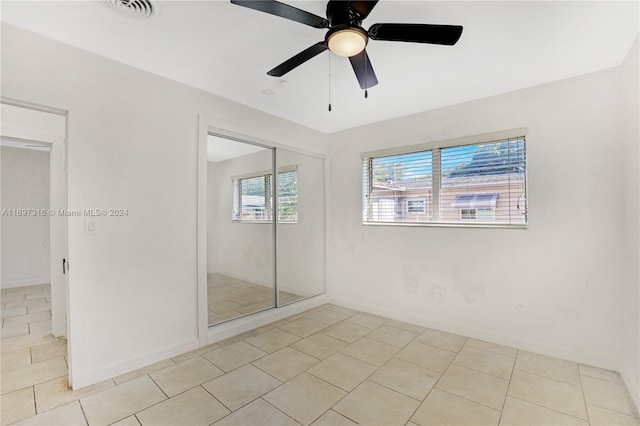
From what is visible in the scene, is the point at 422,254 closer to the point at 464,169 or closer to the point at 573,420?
the point at 464,169

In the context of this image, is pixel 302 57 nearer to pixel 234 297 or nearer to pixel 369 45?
pixel 369 45

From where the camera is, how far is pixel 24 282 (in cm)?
548

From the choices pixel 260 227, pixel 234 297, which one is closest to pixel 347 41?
pixel 260 227

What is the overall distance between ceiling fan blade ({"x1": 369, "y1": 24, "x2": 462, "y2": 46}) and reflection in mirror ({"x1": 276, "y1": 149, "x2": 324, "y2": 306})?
2.40 meters

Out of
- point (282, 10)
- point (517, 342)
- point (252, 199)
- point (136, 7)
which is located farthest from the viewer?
point (252, 199)

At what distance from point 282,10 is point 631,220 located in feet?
9.74

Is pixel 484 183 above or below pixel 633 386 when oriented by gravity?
above

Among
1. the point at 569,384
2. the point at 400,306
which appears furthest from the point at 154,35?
the point at 569,384

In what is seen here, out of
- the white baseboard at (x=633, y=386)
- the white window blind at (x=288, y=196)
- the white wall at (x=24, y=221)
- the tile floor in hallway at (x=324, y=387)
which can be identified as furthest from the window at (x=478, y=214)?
the white wall at (x=24, y=221)

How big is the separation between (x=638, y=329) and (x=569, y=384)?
0.64 meters

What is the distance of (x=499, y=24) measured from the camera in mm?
1979

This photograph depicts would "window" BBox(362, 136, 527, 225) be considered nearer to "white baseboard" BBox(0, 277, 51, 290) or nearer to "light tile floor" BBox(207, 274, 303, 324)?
"light tile floor" BBox(207, 274, 303, 324)

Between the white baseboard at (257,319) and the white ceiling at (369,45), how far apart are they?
2.52 meters

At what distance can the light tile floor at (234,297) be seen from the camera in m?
3.16
